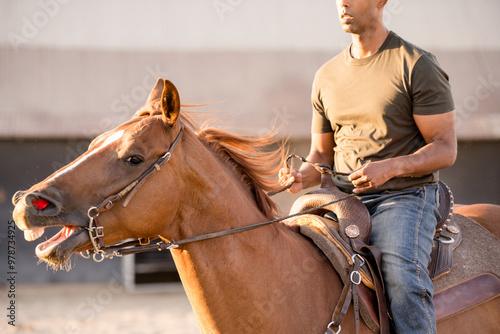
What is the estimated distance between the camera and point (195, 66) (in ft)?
38.0

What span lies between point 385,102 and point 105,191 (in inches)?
66.1

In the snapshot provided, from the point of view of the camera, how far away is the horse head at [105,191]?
82.4 inches

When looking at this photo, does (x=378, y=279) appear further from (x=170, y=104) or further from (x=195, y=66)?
(x=195, y=66)

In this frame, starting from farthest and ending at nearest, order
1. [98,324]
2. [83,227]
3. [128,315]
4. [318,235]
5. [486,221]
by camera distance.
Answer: [128,315] < [98,324] < [486,221] < [318,235] < [83,227]

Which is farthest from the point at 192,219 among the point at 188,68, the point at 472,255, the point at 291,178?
the point at 188,68

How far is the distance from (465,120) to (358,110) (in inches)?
343

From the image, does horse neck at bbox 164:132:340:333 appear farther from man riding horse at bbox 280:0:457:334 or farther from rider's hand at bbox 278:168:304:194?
rider's hand at bbox 278:168:304:194

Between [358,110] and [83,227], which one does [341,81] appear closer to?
[358,110]

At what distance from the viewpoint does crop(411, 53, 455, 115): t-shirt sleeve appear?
111 inches

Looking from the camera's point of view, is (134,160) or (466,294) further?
(466,294)

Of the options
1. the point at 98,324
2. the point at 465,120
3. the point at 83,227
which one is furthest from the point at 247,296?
the point at 465,120

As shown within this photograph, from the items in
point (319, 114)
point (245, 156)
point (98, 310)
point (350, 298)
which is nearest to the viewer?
point (350, 298)

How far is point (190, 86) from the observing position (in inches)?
429

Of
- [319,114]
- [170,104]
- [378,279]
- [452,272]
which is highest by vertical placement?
[170,104]
